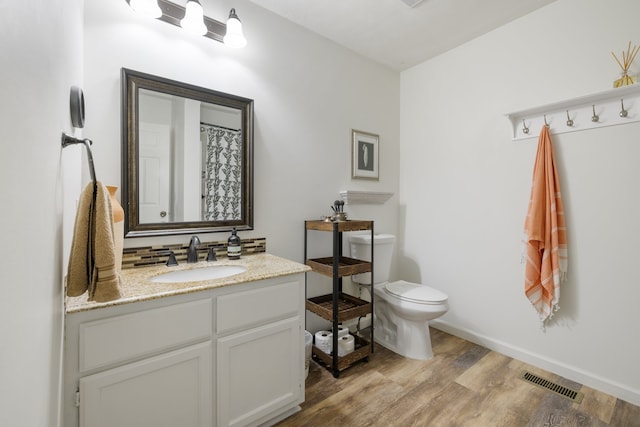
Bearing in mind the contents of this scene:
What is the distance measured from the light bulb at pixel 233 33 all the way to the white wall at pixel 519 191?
1.84m

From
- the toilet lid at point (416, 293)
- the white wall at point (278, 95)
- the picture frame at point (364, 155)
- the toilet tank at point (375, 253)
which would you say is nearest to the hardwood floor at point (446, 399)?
the toilet lid at point (416, 293)

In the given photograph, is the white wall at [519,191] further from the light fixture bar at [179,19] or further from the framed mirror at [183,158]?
the light fixture bar at [179,19]

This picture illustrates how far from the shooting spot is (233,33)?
1758 mm

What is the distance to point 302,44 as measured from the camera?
2270 millimetres

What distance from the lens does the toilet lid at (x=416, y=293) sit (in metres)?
2.13

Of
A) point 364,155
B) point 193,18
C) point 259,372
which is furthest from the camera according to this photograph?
point 364,155

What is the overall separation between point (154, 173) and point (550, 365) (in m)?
2.92

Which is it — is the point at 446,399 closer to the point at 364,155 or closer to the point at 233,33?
the point at 364,155

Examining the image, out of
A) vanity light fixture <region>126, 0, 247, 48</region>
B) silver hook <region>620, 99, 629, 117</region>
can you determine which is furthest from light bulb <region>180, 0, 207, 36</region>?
silver hook <region>620, 99, 629, 117</region>

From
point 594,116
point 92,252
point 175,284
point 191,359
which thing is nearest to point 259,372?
point 191,359

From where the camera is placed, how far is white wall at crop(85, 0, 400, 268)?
1528 millimetres

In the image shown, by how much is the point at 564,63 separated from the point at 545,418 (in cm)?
225

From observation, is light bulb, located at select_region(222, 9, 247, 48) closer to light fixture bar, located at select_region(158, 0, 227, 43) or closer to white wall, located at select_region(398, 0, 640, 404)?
light fixture bar, located at select_region(158, 0, 227, 43)

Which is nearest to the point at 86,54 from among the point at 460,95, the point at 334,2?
the point at 334,2
